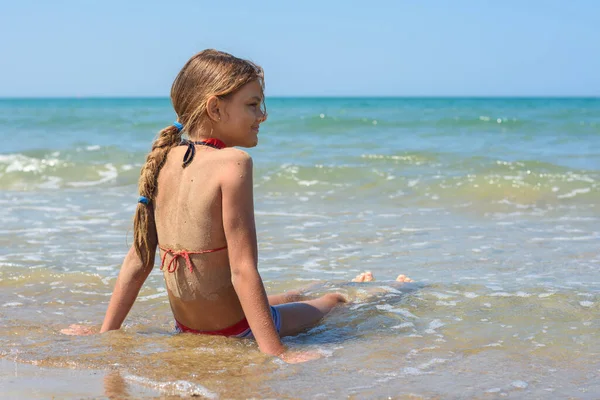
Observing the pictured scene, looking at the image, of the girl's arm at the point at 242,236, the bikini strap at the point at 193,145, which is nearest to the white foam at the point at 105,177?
the bikini strap at the point at 193,145

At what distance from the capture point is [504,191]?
9555 millimetres

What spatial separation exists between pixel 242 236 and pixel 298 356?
0.55 metres

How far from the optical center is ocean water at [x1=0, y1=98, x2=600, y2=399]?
2.99 metres

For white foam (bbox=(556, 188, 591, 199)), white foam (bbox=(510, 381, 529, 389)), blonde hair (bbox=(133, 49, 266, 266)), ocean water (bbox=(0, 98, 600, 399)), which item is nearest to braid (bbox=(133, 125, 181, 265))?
blonde hair (bbox=(133, 49, 266, 266))

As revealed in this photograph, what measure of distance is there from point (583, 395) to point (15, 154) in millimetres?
14196

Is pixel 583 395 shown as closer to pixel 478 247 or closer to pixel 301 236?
pixel 478 247

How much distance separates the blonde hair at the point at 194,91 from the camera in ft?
10.5

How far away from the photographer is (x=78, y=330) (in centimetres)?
371

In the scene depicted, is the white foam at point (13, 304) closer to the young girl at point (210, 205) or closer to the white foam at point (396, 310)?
the young girl at point (210, 205)

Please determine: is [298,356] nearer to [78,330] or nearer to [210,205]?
[210,205]

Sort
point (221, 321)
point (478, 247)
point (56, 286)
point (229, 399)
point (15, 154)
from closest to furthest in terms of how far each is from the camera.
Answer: point (229, 399) < point (221, 321) < point (56, 286) < point (478, 247) < point (15, 154)

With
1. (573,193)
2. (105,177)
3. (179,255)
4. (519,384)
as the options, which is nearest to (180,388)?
(179,255)

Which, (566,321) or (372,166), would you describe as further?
(372,166)

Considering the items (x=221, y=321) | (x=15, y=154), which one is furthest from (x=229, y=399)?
(x=15, y=154)
